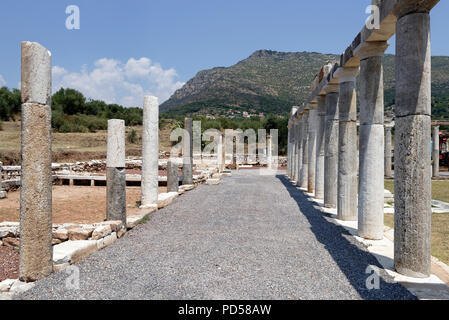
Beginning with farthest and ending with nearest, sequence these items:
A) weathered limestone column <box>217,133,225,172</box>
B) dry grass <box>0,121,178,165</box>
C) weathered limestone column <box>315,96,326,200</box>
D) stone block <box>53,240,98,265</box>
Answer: weathered limestone column <box>217,133,225,172</box> < dry grass <box>0,121,178,165</box> < weathered limestone column <box>315,96,326,200</box> < stone block <box>53,240,98,265</box>

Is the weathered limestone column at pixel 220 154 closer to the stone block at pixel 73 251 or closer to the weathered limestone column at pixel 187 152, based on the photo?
the weathered limestone column at pixel 187 152

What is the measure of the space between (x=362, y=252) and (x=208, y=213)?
4780 mm

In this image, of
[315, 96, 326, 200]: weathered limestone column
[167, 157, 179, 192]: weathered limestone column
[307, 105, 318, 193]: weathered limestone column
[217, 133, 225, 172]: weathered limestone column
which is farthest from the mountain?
[167, 157, 179, 192]: weathered limestone column

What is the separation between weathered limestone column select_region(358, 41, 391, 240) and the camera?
6.61 m

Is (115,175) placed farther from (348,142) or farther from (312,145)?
(312,145)

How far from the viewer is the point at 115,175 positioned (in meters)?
7.90

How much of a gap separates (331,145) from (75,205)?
27.0ft

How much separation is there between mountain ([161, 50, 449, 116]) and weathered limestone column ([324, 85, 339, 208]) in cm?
4806

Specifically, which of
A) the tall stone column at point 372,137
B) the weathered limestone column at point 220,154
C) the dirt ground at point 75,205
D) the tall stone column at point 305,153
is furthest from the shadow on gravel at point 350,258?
the weathered limestone column at point 220,154

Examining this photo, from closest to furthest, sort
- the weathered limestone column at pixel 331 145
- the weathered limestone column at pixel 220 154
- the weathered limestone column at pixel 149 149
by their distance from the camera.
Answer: the weathered limestone column at pixel 331 145 → the weathered limestone column at pixel 149 149 → the weathered limestone column at pixel 220 154

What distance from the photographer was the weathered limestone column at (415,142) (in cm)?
463

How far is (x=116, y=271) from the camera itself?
17.0 feet

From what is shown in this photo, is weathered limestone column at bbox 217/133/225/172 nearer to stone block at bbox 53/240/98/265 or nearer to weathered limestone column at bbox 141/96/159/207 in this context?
weathered limestone column at bbox 141/96/159/207
